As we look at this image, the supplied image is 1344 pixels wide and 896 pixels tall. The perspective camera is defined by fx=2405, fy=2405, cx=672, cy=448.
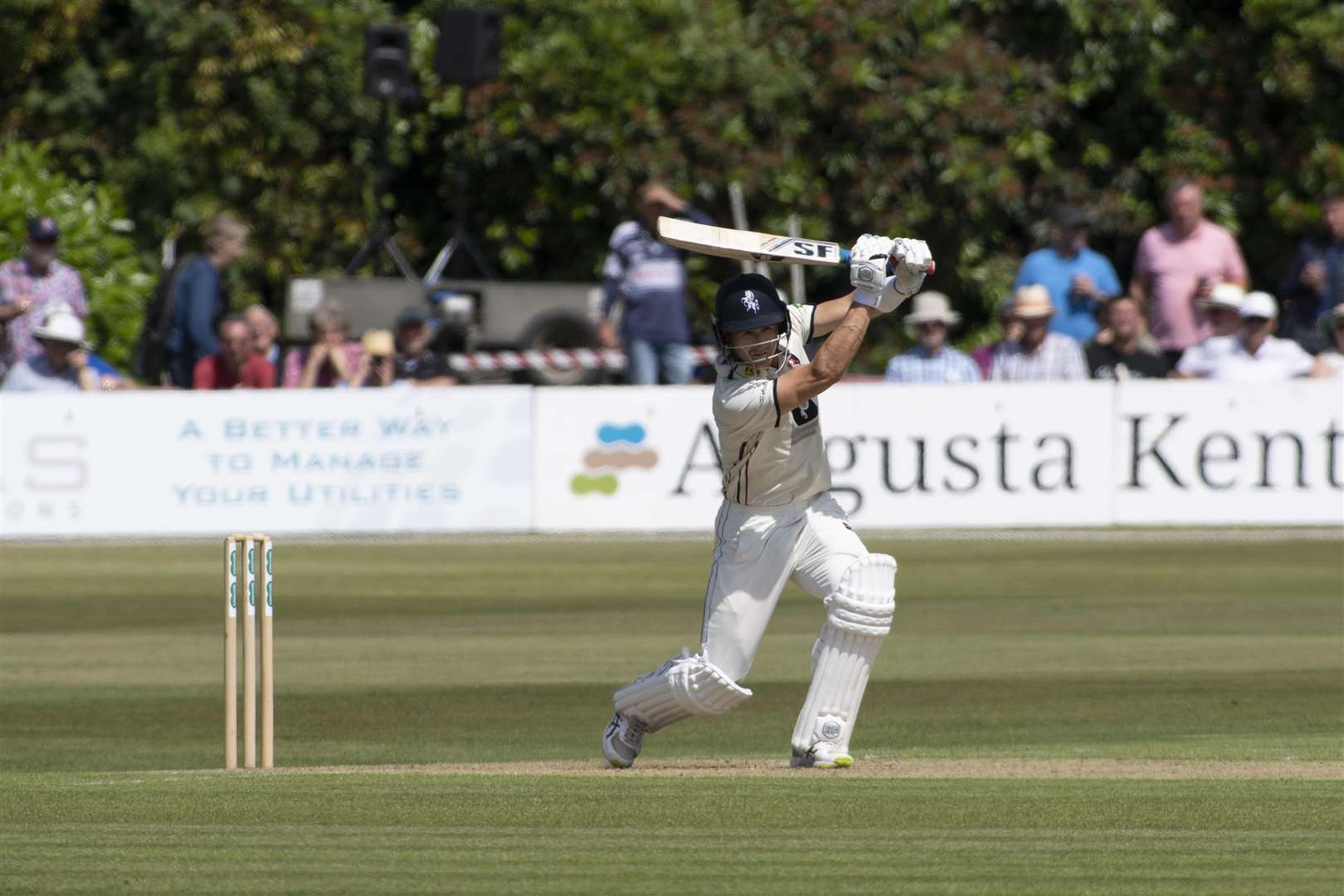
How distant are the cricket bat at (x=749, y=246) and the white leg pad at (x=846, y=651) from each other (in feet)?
3.32

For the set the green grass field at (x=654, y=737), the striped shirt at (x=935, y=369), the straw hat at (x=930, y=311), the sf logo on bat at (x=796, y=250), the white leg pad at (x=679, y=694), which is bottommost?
the green grass field at (x=654, y=737)

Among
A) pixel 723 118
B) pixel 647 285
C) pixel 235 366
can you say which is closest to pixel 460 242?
pixel 723 118

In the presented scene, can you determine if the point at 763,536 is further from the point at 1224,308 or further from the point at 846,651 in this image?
the point at 1224,308

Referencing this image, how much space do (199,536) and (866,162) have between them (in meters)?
9.69

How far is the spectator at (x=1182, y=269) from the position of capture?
50.2ft

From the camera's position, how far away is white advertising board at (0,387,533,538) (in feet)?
48.6

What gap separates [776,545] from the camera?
24.0 ft

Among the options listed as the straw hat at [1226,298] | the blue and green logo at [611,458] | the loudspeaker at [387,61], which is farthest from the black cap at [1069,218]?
the loudspeaker at [387,61]

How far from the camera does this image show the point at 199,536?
1502cm

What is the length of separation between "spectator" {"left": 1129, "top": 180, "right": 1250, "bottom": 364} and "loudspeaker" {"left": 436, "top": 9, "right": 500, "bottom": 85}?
6.33m

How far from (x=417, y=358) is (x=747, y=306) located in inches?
345

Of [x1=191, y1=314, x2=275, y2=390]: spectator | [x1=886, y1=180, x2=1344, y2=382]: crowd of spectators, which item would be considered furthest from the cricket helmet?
[x1=191, y1=314, x2=275, y2=390]: spectator

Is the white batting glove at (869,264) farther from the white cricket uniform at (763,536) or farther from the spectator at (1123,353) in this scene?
the spectator at (1123,353)

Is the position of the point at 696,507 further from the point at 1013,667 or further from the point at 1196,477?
the point at 1013,667
